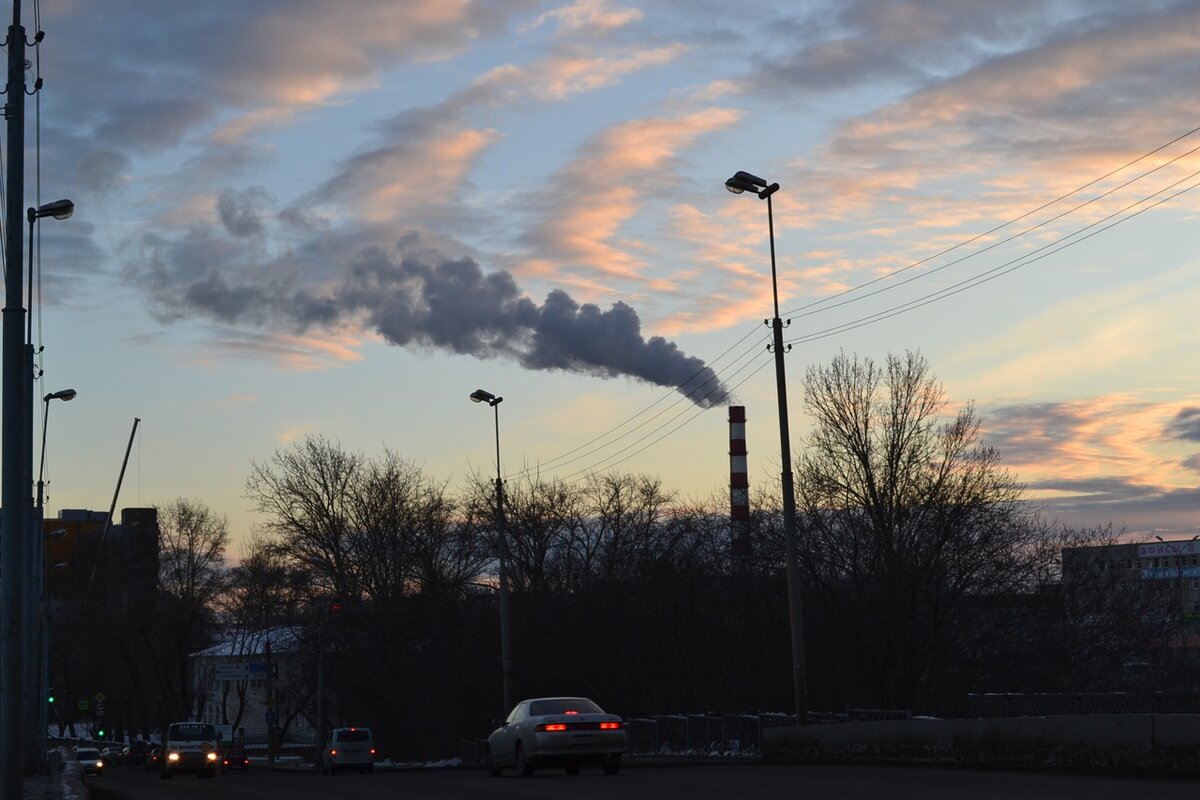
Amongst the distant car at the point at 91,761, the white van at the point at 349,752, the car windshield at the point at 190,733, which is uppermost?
the car windshield at the point at 190,733

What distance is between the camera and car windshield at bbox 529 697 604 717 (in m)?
26.8

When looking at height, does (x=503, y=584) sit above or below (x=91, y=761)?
above

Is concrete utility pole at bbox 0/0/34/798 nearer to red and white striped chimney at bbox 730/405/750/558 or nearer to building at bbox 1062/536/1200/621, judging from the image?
building at bbox 1062/536/1200/621

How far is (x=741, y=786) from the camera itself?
19891 millimetres

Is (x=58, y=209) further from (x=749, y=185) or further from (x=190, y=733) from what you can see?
(x=190, y=733)

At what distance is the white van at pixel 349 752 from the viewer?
175ft

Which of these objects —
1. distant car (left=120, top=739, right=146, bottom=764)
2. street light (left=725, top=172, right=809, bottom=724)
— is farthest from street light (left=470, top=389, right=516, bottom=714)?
distant car (left=120, top=739, right=146, bottom=764)

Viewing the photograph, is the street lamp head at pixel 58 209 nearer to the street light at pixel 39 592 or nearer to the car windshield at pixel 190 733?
the street light at pixel 39 592

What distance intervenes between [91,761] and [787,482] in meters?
47.1

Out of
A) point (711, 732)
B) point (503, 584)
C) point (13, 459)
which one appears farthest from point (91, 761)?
point (13, 459)

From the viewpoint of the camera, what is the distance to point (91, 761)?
66500mm

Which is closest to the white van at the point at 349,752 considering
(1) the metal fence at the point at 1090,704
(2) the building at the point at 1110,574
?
(2) the building at the point at 1110,574

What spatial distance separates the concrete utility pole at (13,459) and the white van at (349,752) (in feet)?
126

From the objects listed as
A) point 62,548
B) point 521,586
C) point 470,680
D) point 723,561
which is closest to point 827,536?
point 723,561
